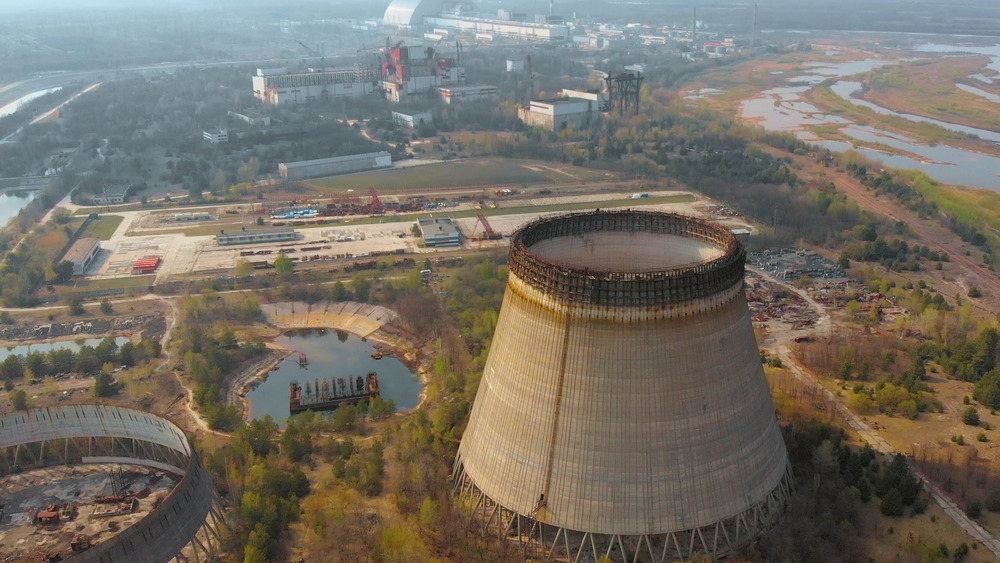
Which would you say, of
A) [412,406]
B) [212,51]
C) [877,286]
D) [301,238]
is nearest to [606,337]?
A: [412,406]

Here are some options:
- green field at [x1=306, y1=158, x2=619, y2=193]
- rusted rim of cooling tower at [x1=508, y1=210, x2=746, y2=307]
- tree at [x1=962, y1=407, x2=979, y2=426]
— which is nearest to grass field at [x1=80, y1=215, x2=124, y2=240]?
green field at [x1=306, y1=158, x2=619, y2=193]

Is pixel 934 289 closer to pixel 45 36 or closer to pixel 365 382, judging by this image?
pixel 365 382

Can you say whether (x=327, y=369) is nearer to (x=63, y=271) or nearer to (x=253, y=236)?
(x=253, y=236)

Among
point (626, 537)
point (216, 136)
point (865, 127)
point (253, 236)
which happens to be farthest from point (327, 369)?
point (865, 127)

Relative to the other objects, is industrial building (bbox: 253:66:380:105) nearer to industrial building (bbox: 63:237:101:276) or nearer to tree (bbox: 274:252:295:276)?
industrial building (bbox: 63:237:101:276)

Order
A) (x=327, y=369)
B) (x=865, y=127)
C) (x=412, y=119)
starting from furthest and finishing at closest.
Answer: (x=865, y=127)
(x=412, y=119)
(x=327, y=369)

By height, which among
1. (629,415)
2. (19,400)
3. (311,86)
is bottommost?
(19,400)
